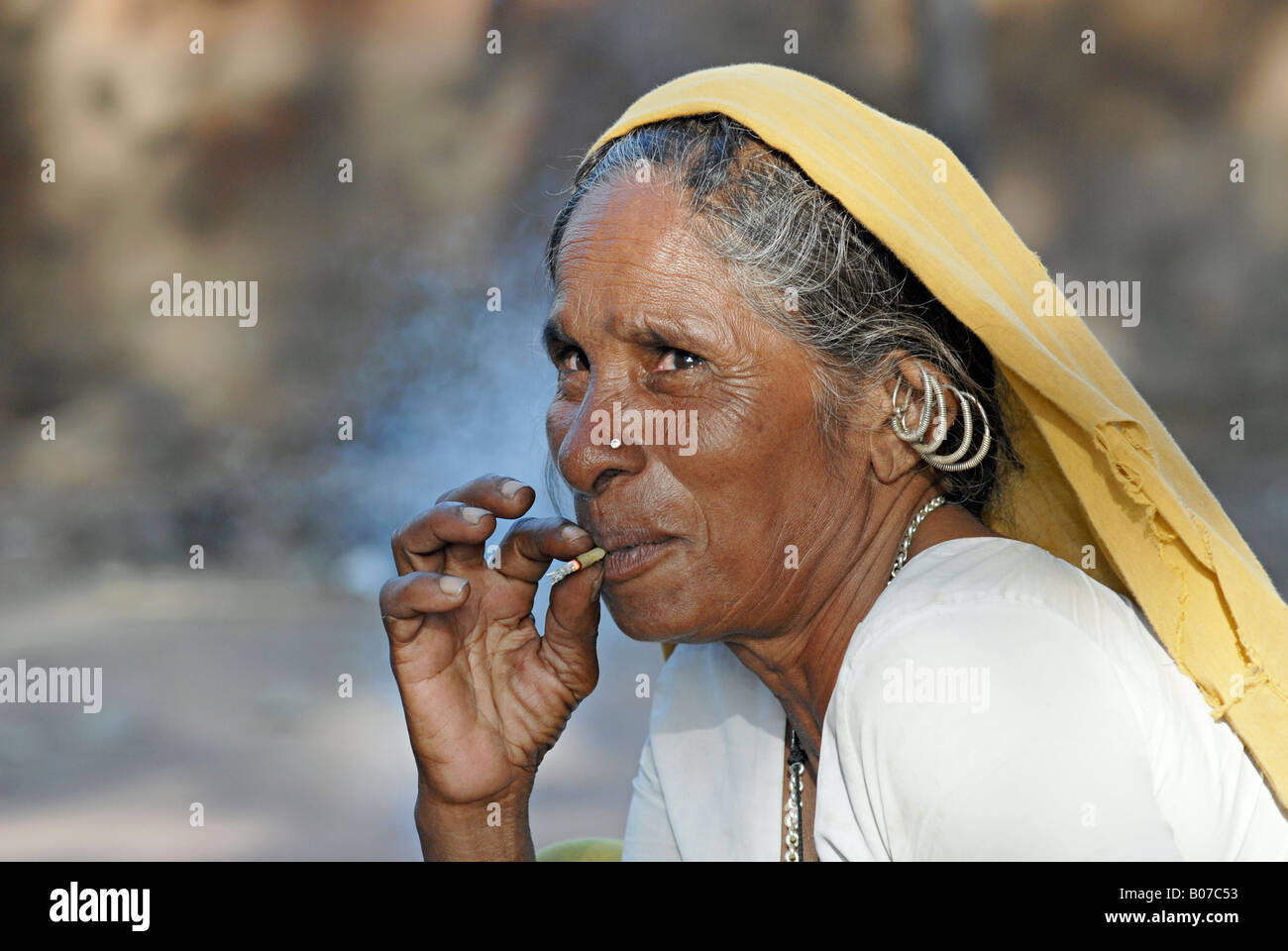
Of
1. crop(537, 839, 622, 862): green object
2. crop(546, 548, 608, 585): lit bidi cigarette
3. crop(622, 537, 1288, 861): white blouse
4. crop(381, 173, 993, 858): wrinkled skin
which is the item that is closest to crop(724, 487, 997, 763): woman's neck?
crop(381, 173, 993, 858): wrinkled skin

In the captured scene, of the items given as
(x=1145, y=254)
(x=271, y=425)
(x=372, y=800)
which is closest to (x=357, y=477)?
(x=271, y=425)

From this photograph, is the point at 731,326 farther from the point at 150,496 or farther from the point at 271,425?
the point at 150,496

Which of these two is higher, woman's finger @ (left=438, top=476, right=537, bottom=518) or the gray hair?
the gray hair

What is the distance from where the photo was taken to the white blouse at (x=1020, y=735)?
105 centimetres

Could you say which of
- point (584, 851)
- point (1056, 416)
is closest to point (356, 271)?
point (584, 851)

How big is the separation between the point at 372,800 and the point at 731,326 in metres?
2.67

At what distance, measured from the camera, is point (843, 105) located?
59.0 inches

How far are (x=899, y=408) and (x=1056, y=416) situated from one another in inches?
8.0

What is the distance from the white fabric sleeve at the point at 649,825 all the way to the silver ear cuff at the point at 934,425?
73 cm

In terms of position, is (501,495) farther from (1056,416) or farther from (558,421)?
(1056,416)

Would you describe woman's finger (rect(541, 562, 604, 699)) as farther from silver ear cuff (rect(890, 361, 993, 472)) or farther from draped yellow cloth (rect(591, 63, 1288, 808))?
draped yellow cloth (rect(591, 63, 1288, 808))

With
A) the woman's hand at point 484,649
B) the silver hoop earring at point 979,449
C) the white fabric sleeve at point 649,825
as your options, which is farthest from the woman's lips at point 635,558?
the white fabric sleeve at point 649,825

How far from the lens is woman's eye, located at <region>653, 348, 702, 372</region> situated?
1.44 metres

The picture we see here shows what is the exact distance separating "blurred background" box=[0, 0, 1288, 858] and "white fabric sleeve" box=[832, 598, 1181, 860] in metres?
2.36
